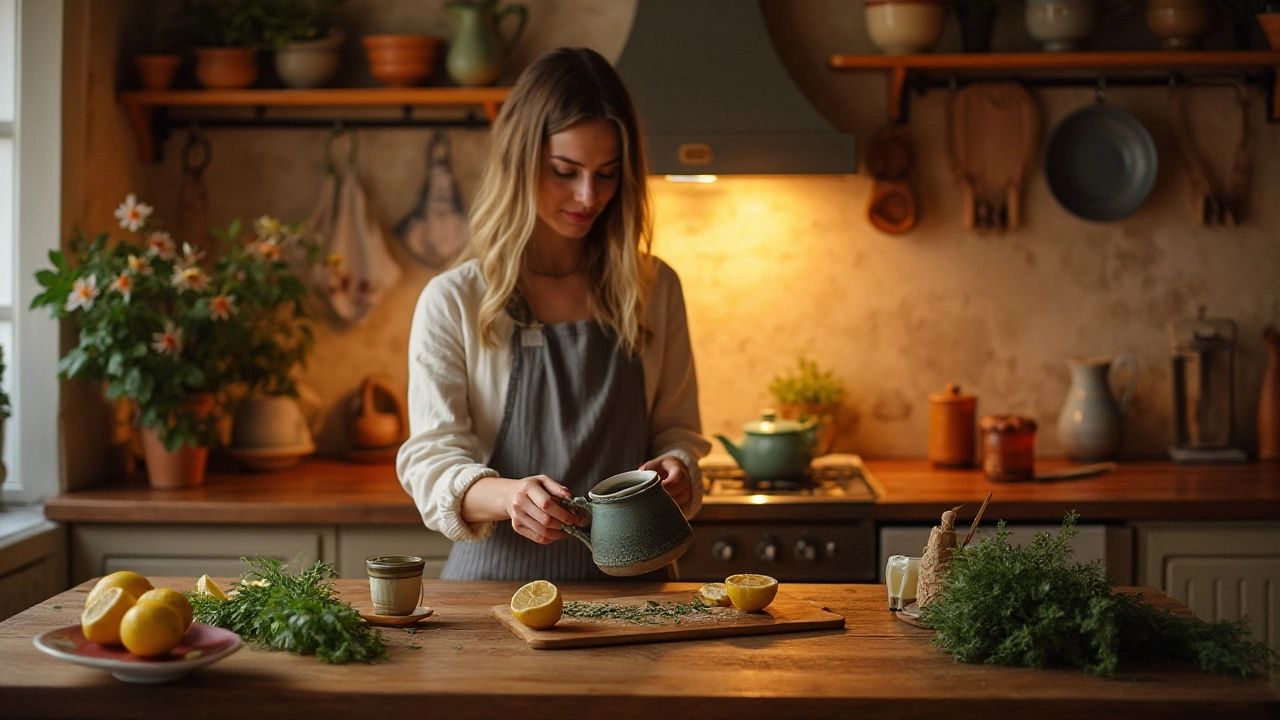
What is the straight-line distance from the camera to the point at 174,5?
350cm

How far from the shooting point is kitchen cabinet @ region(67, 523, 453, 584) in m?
2.87

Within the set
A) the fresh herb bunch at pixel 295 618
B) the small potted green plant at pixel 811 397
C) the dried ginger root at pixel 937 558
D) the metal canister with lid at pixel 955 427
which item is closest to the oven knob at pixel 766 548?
the small potted green plant at pixel 811 397

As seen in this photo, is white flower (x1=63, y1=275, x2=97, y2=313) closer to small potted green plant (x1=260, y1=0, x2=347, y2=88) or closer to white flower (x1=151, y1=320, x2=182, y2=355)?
white flower (x1=151, y1=320, x2=182, y2=355)

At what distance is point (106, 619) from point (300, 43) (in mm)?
2155

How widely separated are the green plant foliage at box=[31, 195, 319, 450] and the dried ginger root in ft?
6.06

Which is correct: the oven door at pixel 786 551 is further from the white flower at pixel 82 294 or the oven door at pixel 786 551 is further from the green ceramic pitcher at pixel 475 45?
the white flower at pixel 82 294

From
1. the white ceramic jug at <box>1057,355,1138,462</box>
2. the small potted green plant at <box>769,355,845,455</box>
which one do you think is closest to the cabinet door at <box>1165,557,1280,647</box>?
the white ceramic jug at <box>1057,355,1138,462</box>

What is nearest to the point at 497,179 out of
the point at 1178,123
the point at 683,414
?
the point at 683,414

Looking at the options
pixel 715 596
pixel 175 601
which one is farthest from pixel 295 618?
pixel 715 596

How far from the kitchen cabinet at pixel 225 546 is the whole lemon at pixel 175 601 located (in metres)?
1.33

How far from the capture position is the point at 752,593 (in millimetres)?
1782

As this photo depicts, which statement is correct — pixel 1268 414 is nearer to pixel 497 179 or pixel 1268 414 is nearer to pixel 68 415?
pixel 497 179

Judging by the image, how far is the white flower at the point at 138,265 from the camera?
2865mm

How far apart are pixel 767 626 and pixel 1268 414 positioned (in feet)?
7.29
